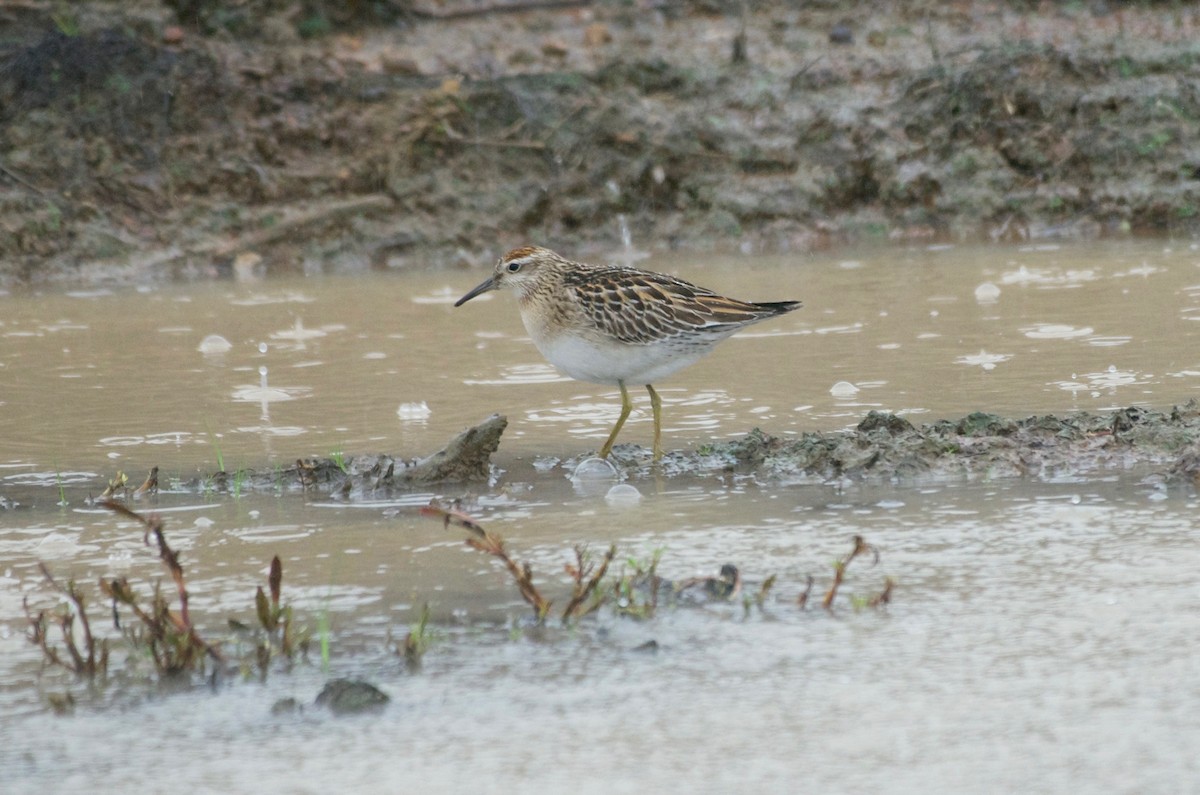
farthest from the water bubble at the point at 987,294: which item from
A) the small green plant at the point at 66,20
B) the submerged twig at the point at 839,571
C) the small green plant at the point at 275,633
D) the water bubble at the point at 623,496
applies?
the small green plant at the point at 66,20

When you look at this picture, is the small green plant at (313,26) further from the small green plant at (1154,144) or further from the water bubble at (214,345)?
the small green plant at (1154,144)

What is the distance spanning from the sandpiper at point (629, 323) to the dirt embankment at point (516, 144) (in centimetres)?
556

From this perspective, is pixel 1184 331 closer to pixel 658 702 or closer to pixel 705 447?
pixel 705 447

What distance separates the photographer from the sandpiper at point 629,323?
696cm

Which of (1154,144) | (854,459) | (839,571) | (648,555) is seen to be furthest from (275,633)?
(1154,144)

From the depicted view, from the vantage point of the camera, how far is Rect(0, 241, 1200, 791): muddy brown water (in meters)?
3.64

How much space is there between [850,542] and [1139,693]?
1423 millimetres

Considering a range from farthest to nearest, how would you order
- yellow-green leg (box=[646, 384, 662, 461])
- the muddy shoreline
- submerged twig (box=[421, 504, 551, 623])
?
yellow-green leg (box=[646, 384, 662, 461])
the muddy shoreline
submerged twig (box=[421, 504, 551, 623])

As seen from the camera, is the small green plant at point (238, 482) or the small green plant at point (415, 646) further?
the small green plant at point (238, 482)

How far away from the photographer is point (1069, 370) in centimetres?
782

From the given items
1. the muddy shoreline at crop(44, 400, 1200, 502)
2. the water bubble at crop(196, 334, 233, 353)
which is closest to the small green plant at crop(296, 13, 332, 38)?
the water bubble at crop(196, 334, 233, 353)

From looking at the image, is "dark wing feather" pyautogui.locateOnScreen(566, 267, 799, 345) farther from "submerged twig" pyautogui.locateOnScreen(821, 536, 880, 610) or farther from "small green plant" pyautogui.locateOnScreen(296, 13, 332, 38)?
"small green plant" pyautogui.locateOnScreen(296, 13, 332, 38)

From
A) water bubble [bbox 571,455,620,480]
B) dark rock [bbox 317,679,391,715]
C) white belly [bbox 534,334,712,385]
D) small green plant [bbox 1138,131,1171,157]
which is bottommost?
dark rock [bbox 317,679,391,715]

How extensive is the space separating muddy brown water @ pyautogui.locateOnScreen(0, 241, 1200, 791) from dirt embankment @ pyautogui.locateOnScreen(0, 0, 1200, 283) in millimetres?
3087
